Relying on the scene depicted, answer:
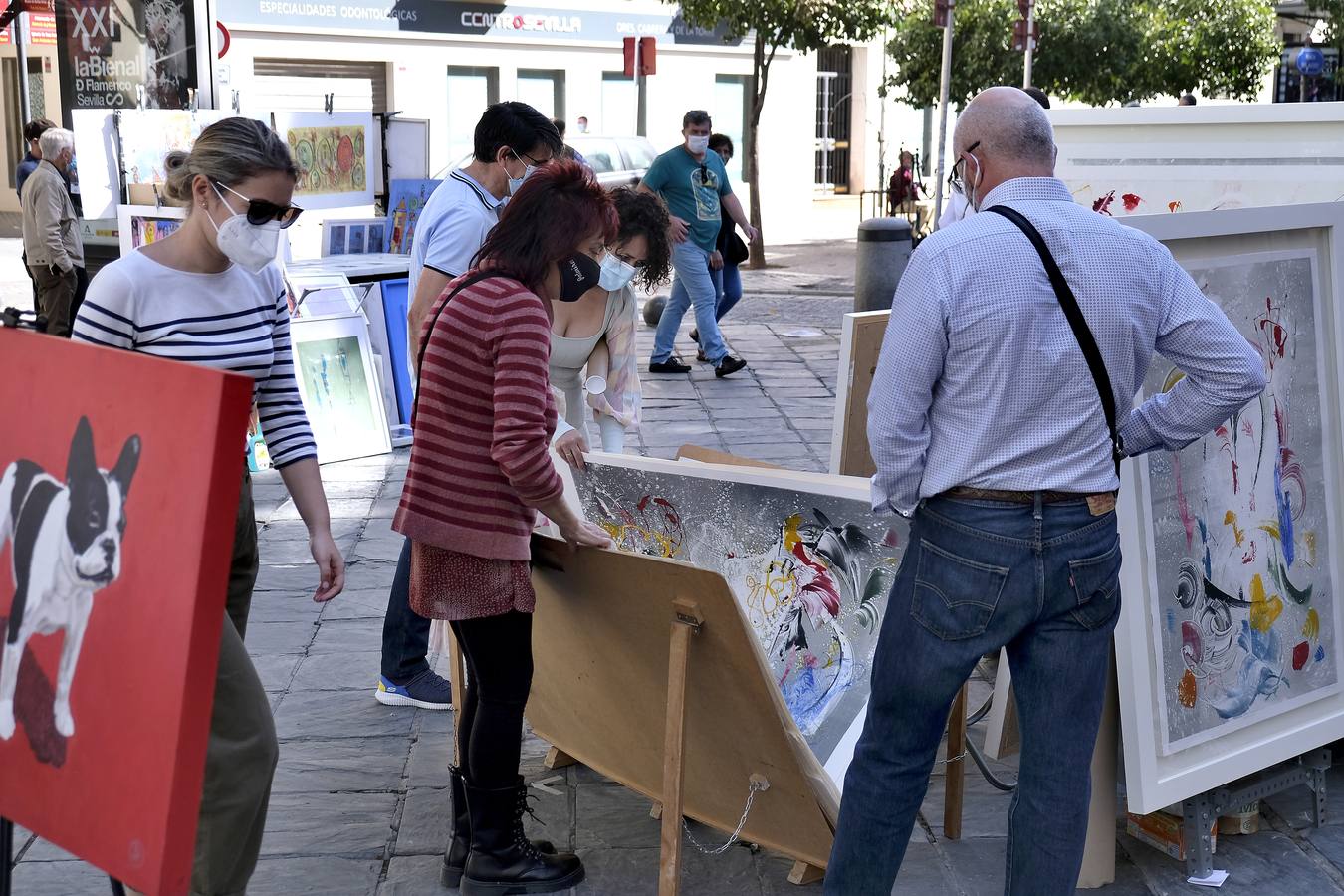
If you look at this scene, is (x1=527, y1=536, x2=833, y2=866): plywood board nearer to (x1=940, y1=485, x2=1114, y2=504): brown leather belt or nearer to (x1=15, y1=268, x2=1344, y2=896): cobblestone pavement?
(x1=15, y1=268, x2=1344, y2=896): cobblestone pavement

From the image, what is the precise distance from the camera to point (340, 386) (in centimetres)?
799

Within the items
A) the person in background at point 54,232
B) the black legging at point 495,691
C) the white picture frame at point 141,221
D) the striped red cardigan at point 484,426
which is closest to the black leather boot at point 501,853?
the black legging at point 495,691

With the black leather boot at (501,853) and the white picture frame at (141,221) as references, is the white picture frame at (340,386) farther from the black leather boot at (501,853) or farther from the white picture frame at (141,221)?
the black leather boot at (501,853)

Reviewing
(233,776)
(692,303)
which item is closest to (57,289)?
(692,303)

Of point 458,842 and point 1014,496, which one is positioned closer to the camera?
point 1014,496

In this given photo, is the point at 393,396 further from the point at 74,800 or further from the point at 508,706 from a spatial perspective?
the point at 74,800

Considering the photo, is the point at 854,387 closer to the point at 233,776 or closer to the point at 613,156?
the point at 233,776

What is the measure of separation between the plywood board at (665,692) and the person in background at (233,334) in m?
0.57

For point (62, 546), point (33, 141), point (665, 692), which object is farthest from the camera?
point (33, 141)

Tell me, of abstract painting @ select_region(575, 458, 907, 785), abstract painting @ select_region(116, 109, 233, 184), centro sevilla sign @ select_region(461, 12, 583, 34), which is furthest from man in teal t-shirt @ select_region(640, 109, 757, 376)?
centro sevilla sign @ select_region(461, 12, 583, 34)

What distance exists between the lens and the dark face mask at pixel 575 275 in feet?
9.96

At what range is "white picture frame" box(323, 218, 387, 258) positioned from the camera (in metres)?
9.20

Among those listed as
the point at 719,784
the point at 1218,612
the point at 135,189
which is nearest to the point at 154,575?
the point at 719,784

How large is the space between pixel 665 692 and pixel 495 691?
14.6 inches
